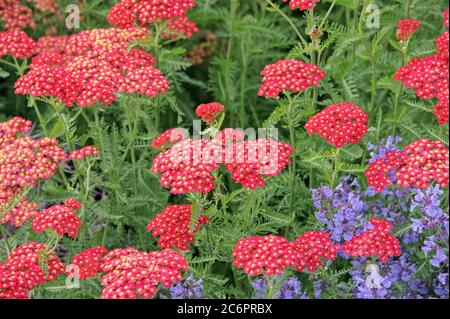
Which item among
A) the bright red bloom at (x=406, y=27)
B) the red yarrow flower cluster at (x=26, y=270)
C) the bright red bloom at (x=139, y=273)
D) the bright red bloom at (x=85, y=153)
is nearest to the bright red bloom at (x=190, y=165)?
the bright red bloom at (x=139, y=273)

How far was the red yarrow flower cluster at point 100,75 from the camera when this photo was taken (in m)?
5.01

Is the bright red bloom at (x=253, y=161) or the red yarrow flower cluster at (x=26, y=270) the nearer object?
the red yarrow flower cluster at (x=26, y=270)

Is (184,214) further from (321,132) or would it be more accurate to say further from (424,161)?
(424,161)

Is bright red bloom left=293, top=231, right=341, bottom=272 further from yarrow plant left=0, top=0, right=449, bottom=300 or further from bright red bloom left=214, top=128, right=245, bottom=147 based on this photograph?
bright red bloom left=214, top=128, right=245, bottom=147

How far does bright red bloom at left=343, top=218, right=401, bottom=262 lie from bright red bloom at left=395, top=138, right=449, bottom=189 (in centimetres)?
28

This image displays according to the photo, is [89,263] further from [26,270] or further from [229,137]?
[229,137]

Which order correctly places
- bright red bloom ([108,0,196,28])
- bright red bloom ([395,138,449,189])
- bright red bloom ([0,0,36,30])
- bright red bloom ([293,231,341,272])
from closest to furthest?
bright red bloom ([293,231,341,272]), bright red bloom ([395,138,449,189]), bright red bloom ([108,0,196,28]), bright red bloom ([0,0,36,30])

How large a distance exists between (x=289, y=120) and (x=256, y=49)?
1.40 meters

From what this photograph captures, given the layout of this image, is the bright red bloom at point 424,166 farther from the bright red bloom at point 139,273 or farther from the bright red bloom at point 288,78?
the bright red bloom at point 139,273

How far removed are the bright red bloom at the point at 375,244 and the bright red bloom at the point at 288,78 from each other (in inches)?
34.9

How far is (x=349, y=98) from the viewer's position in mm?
5801

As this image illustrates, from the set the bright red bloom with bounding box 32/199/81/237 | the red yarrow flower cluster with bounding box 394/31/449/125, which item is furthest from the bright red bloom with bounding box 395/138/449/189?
the bright red bloom with bounding box 32/199/81/237

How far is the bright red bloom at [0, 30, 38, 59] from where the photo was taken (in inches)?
218

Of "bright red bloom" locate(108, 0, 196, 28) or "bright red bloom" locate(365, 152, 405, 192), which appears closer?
"bright red bloom" locate(365, 152, 405, 192)
